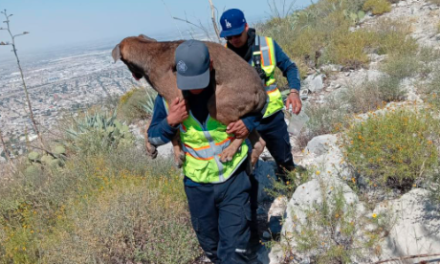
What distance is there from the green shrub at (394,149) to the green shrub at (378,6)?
30.5ft

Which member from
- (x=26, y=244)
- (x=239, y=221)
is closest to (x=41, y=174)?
(x=26, y=244)

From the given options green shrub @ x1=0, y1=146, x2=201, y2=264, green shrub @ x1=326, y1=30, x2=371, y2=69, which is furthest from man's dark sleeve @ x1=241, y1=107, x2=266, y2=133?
green shrub @ x1=326, y1=30, x2=371, y2=69

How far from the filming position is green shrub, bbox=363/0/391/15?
463 inches

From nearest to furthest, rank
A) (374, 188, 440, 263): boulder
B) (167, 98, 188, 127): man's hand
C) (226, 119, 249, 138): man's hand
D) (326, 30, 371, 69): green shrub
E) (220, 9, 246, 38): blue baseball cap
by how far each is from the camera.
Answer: (167, 98, 188, 127): man's hand, (226, 119, 249, 138): man's hand, (374, 188, 440, 263): boulder, (220, 9, 246, 38): blue baseball cap, (326, 30, 371, 69): green shrub

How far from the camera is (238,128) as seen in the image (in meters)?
2.41

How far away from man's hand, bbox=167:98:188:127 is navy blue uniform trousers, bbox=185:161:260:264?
23.5 inches

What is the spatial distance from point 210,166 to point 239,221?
0.47 metres

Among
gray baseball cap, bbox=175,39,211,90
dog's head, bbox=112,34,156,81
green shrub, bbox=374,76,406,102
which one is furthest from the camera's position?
green shrub, bbox=374,76,406,102

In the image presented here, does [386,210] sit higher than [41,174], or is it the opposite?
[386,210]

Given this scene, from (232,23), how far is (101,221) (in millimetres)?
2393

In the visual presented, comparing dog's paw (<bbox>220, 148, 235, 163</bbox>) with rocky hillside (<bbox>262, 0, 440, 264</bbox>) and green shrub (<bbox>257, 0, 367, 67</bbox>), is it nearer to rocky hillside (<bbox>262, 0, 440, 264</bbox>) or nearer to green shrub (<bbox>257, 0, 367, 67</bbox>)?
rocky hillside (<bbox>262, 0, 440, 264</bbox>)

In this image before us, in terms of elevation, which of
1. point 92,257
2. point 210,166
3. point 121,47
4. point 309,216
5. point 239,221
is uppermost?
point 121,47

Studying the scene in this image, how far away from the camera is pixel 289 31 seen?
10.2m

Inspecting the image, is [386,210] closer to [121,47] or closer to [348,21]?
[121,47]
